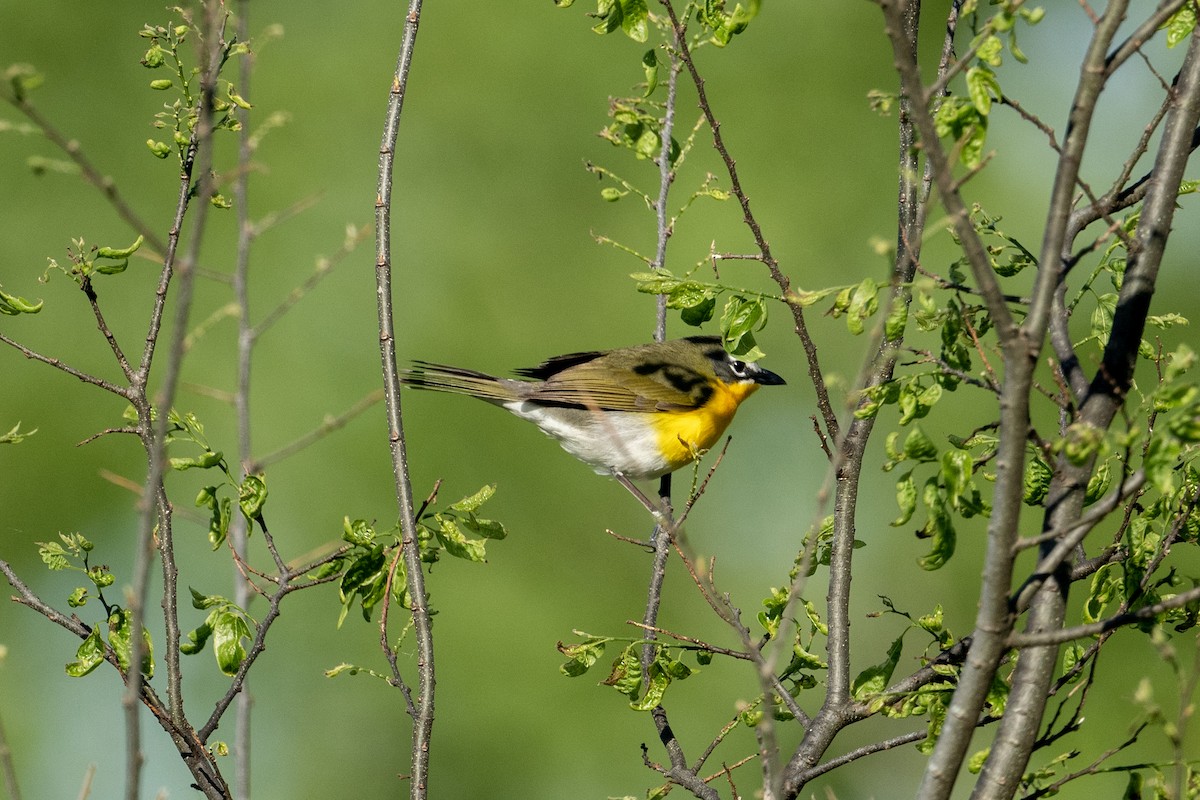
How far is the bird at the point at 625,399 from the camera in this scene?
6395 millimetres

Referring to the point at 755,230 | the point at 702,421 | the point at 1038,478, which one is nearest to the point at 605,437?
the point at 702,421

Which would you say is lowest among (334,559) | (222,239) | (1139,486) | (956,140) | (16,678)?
(1139,486)

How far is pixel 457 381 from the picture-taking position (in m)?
6.17

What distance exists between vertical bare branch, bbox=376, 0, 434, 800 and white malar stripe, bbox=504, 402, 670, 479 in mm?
3265

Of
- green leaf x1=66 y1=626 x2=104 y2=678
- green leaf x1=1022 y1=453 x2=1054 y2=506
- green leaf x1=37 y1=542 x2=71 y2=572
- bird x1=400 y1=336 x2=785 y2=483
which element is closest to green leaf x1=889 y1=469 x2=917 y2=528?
green leaf x1=1022 y1=453 x2=1054 y2=506

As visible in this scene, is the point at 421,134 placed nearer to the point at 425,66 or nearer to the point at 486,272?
the point at 425,66

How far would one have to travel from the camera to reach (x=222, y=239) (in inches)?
325

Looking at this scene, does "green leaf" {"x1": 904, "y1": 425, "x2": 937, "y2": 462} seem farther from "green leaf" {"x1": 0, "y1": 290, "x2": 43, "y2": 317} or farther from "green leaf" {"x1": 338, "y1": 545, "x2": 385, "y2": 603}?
"green leaf" {"x1": 0, "y1": 290, "x2": 43, "y2": 317}

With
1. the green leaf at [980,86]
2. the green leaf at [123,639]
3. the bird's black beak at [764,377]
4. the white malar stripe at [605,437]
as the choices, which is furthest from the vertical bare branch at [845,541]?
the bird's black beak at [764,377]

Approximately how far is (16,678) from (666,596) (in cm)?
414

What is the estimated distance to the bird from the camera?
21.0ft

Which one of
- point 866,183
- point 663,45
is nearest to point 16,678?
point 663,45

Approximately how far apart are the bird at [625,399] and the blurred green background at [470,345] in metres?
1.50

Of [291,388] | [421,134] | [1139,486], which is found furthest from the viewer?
[421,134]
